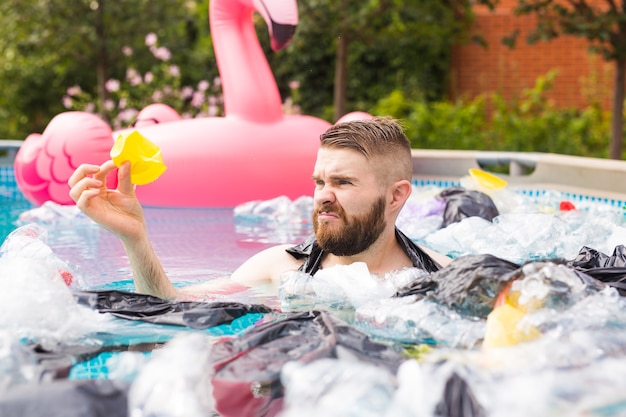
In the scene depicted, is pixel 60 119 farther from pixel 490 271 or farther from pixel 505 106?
pixel 505 106

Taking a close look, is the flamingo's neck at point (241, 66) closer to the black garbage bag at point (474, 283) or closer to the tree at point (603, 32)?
the tree at point (603, 32)

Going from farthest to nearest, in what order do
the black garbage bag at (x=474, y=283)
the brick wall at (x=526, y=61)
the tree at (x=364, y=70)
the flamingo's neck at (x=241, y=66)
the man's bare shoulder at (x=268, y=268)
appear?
the tree at (x=364, y=70), the brick wall at (x=526, y=61), the flamingo's neck at (x=241, y=66), the man's bare shoulder at (x=268, y=268), the black garbage bag at (x=474, y=283)

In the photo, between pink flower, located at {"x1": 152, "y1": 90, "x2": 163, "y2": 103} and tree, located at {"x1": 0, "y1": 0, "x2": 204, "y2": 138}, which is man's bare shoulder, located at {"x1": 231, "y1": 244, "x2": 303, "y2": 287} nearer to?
tree, located at {"x1": 0, "y1": 0, "x2": 204, "y2": 138}

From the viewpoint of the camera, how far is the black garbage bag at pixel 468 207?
14.8 ft

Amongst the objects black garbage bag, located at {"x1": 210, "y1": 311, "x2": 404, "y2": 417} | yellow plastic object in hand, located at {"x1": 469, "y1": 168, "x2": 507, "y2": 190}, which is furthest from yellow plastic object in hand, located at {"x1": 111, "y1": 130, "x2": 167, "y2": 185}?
yellow plastic object in hand, located at {"x1": 469, "y1": 168, "x2": 507, "y2": 190}

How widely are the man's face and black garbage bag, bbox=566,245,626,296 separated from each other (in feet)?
2.05

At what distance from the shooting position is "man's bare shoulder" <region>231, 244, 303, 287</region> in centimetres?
289

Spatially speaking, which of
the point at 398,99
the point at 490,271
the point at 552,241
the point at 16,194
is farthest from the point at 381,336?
the point at 398,99

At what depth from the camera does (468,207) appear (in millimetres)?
4551

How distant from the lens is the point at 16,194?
21.6 feet

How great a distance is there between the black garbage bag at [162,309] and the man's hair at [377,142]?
1.99ft

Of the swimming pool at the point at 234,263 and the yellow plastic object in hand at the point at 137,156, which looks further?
the yellow plastic object in hand at the point at 137,156

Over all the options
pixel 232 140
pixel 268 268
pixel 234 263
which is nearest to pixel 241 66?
pixel 232 140

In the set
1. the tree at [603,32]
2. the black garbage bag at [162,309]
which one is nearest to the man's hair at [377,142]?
the black garbage bag at [162,309]
